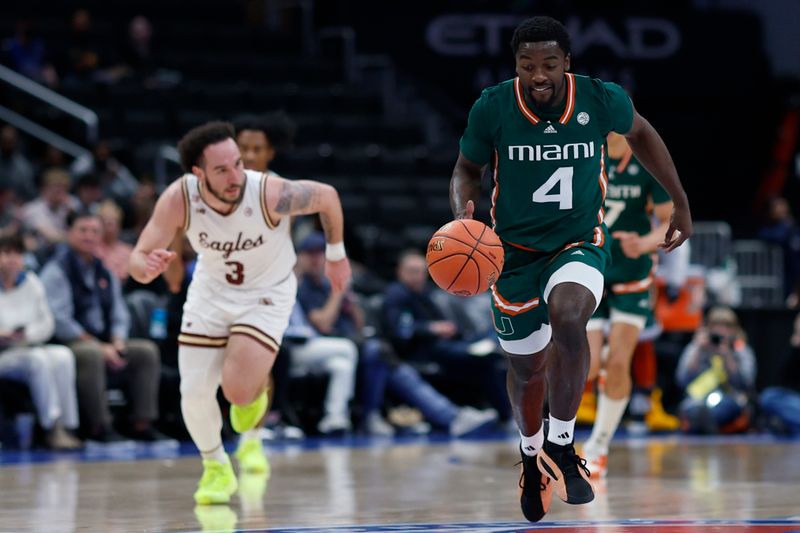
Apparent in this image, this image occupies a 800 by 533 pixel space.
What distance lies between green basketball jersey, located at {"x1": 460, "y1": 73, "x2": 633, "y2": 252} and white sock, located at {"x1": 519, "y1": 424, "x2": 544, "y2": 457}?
2.72ft

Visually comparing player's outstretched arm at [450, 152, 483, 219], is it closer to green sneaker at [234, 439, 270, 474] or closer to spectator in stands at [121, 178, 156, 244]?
green sneaker at [234, 439, 270, 474]

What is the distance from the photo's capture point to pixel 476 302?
1362cm

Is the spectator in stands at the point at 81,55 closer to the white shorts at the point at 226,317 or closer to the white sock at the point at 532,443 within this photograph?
the white shorts at the point at 226,317

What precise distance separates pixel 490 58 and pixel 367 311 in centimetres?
923

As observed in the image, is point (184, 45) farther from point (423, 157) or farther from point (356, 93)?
point (423, 157)

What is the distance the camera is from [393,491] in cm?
748

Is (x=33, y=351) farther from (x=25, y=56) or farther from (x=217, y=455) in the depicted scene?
(x=25, y=56)

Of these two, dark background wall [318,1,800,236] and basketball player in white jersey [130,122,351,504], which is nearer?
basketball player in white jersey [130,122,351,504]

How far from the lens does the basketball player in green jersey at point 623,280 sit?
321 inches

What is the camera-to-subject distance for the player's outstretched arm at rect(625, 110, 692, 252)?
594 centimetres

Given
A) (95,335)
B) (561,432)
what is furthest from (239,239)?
(95,335)

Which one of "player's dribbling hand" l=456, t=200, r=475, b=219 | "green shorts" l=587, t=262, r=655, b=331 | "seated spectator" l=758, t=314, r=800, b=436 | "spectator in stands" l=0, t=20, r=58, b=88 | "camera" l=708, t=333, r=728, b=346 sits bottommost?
"seated spectator" l=758, t=314, r=800, b=436

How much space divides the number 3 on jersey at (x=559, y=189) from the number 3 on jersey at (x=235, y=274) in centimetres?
203

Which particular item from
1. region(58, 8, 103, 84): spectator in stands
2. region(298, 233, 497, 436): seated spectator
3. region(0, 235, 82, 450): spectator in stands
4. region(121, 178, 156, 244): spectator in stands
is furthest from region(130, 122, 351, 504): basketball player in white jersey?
region(58, 8, 103, 84): spectator in stands
